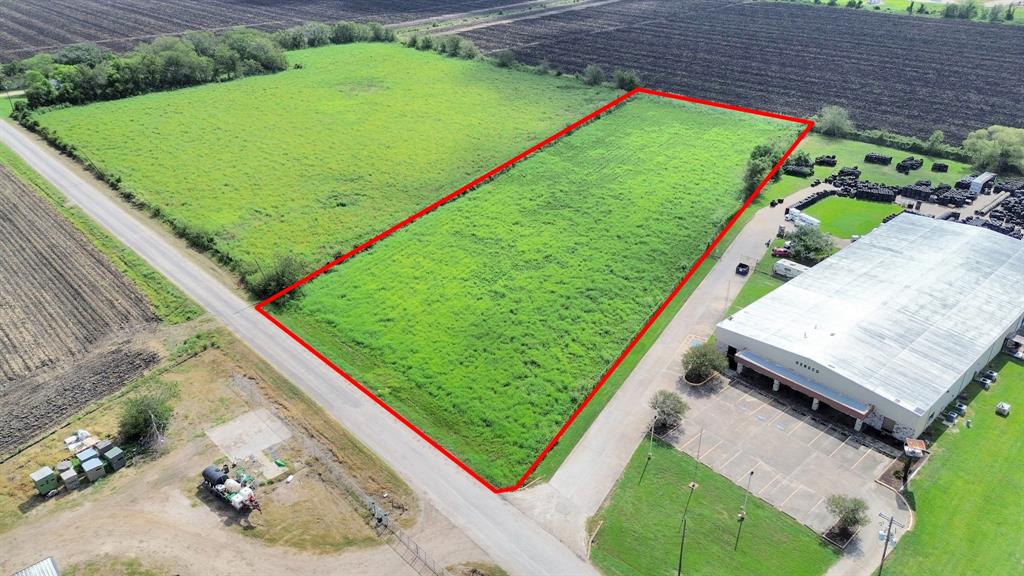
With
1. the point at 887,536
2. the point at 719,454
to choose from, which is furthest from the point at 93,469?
the point at 887,536

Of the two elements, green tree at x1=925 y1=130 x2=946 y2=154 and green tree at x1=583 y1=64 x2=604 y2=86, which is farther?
green tree at x1=583 y1=64 x2=604 y2=86

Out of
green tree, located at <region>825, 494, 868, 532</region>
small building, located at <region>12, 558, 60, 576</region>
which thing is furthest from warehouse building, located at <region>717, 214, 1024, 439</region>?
small building, located at <region>12, 558, 60, 576</region>

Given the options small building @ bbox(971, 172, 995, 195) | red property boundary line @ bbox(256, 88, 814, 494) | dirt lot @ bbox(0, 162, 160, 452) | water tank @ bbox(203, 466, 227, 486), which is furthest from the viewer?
small building @ bbox(971, 172, 995, 195)

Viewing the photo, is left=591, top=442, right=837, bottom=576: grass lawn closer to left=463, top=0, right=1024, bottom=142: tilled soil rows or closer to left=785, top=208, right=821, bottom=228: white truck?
left=785, top=208, right=821, bottom=228: white truck

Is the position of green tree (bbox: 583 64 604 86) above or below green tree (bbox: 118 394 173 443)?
above

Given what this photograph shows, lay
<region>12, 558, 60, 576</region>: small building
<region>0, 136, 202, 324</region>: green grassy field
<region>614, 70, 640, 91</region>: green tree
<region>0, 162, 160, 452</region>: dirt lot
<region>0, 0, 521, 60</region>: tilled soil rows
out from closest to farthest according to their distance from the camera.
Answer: <region>12, 558, 60, 576</region>: small building, <region>0, 162, 160, 452</region>: dirt lot, <region>0, 136, 202, 324</region>: green grassy field, <region>614, 70, 640, 91</region>: green tree, <region>0, 0, 521, 60</region>: tilled soil rows
